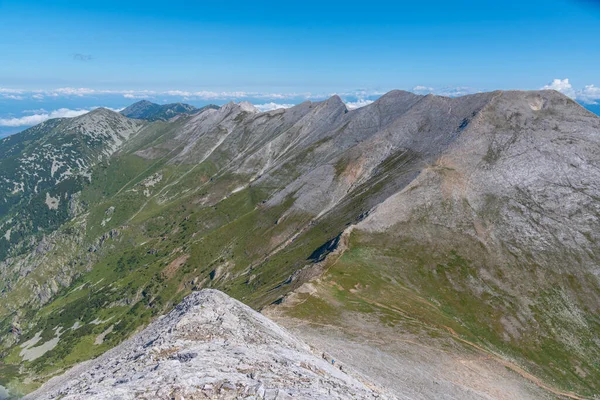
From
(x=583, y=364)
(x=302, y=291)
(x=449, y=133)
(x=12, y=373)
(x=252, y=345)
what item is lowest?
(x=12, y=373)

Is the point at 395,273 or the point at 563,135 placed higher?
the point at 563,135

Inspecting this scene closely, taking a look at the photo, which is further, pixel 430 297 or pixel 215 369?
pixel 430 297

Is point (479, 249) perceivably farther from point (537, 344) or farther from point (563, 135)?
point (563, 135)

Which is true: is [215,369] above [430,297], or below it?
above

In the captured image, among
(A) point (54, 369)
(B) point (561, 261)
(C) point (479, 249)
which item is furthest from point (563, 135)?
(A) point (54, 369)

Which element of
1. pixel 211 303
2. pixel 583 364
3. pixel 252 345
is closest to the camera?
pixel 252 345

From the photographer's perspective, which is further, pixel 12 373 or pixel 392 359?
pixel 12 373

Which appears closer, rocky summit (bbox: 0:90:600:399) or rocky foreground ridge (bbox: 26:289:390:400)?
rocky foreground ridge (bbox: 26:289:390:400)

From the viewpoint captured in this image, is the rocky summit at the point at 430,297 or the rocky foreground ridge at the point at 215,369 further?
the rocky summit at the point at 430,297
